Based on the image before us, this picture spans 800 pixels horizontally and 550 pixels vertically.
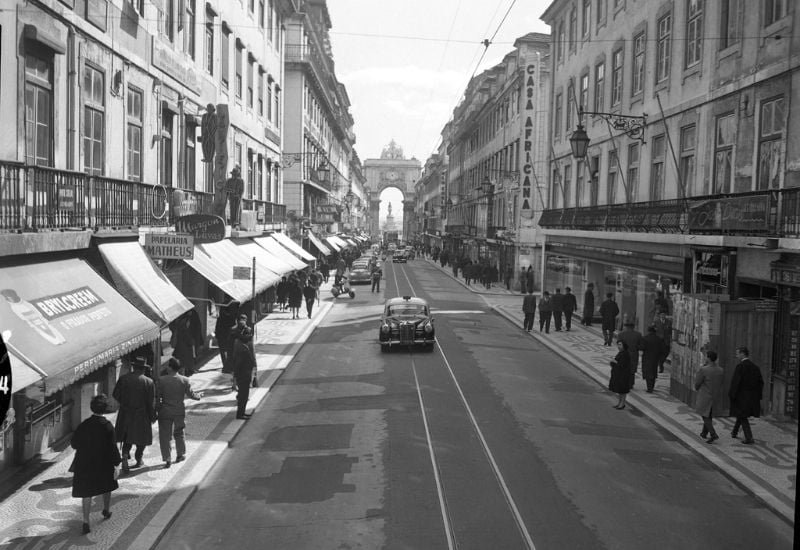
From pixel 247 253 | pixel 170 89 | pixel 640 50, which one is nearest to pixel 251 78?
pixel 247 253

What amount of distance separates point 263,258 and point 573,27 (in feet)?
59.2

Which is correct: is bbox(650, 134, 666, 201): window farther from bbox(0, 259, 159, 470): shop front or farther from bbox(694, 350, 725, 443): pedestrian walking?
bbox(0, 259, 159, 470): shop front

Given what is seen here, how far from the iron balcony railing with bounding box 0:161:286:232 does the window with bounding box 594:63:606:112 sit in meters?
17.7

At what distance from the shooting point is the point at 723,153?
62.8 feet

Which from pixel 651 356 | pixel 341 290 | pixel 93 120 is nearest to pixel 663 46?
pixel 651 356

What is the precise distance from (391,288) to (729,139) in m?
32.2

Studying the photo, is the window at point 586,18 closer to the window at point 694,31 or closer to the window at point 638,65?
the window at point 638,65

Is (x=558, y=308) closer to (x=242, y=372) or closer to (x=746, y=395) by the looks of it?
(x=746, y=395)

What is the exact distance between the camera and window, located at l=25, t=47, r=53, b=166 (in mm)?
11766

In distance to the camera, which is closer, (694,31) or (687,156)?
(694,31)

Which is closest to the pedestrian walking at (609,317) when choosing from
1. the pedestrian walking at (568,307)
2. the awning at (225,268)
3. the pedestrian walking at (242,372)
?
the pedestrian walking at (568,307)

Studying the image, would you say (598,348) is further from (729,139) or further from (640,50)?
(640,50)

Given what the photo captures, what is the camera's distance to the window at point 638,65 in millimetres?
25188

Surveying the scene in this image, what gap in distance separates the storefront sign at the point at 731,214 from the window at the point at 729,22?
407 cm
